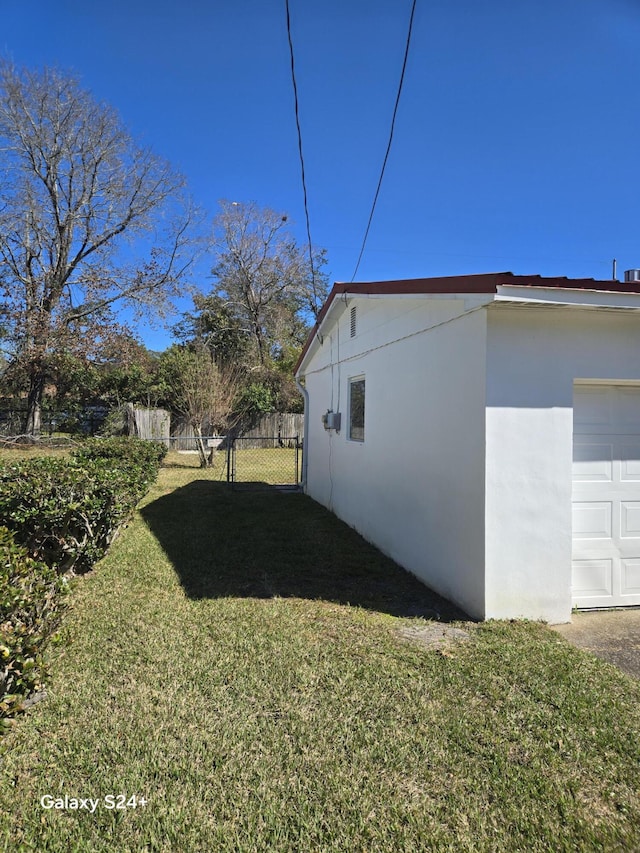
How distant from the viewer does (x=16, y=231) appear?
18766 mm

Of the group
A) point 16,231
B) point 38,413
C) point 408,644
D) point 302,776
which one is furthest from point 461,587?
point 16,231

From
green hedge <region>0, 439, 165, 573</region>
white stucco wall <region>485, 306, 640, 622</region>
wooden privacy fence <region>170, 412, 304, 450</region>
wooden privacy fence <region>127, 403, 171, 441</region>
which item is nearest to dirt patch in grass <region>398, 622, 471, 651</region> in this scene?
white stucco wall <region>485, 306, 640, 622</region>

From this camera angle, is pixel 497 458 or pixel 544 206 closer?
pixel 497 458

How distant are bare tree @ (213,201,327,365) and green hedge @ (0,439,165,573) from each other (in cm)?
2507

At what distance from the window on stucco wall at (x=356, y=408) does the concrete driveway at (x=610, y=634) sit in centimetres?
398

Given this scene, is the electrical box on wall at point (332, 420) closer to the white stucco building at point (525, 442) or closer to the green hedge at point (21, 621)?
the white stucco building at point (525, 442)

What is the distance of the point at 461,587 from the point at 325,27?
6321 mm

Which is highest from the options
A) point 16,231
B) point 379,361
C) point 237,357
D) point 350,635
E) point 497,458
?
point 16,231

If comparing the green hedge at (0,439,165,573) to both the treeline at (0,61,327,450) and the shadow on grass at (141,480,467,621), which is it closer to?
the shadow on grass at (141,480,467,621)

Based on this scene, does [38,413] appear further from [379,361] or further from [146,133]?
[379,361]

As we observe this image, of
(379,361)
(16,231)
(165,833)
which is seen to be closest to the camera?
(165,833)

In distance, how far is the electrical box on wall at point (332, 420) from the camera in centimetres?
840

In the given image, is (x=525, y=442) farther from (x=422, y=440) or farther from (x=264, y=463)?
(x=264, y=463)

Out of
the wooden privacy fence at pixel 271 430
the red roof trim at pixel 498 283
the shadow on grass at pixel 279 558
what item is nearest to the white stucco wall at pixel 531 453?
Result: the red roof trim at pixel 498 283
